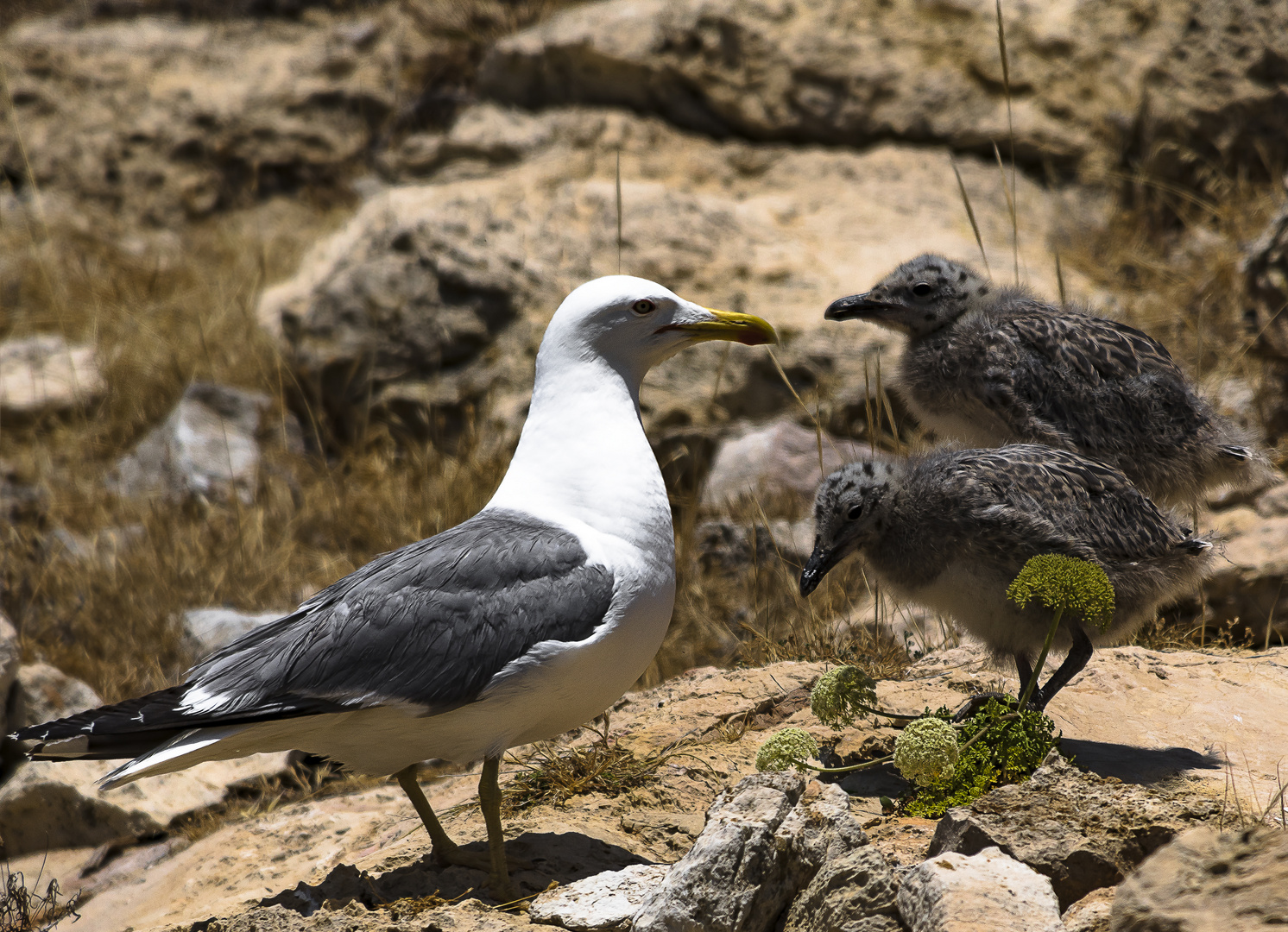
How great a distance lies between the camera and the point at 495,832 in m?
3.80

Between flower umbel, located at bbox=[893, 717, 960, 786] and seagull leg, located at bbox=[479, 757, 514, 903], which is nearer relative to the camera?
seagull leg, located at bbox=[479, 757, 514, 903]

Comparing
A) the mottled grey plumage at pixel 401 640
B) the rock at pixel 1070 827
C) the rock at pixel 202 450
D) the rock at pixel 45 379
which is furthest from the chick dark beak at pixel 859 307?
the rock at pixel 45 379

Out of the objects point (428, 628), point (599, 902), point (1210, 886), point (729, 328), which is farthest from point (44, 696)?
point (1210, 886)

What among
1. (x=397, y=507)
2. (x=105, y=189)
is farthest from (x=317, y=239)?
(x=397, y=507)

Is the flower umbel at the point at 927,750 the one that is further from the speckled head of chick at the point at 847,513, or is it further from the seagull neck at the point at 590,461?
the seagull neck at the point at 590,461

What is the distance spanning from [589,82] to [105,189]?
5460mm

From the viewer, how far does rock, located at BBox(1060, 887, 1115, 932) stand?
3.02 m

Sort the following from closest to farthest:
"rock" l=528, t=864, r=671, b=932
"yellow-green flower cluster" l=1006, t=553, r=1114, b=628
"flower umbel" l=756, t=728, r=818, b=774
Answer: "rock" l=528, t=864, r=671, b=932 → "yellow-green flower cluster" l=1006, t=553, r=1114, b=628 → "flower umbel" l=756, t=728, r=818, b=774

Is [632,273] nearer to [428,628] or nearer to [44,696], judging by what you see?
[44,696]

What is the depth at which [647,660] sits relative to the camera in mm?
4039

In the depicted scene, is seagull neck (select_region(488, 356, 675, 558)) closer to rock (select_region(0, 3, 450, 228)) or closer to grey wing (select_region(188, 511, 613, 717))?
grey wing (select_region(188, 511, 613, 717))

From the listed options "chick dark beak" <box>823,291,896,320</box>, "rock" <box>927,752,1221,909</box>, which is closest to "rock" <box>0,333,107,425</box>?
"chick dark beak" <box>823,291,896,320</box>

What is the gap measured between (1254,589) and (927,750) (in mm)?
3325

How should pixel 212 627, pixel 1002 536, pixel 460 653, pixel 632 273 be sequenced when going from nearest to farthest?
pixel 460 653 < pixel 1002 536 < pixel 212 627 < pixel 632 273
